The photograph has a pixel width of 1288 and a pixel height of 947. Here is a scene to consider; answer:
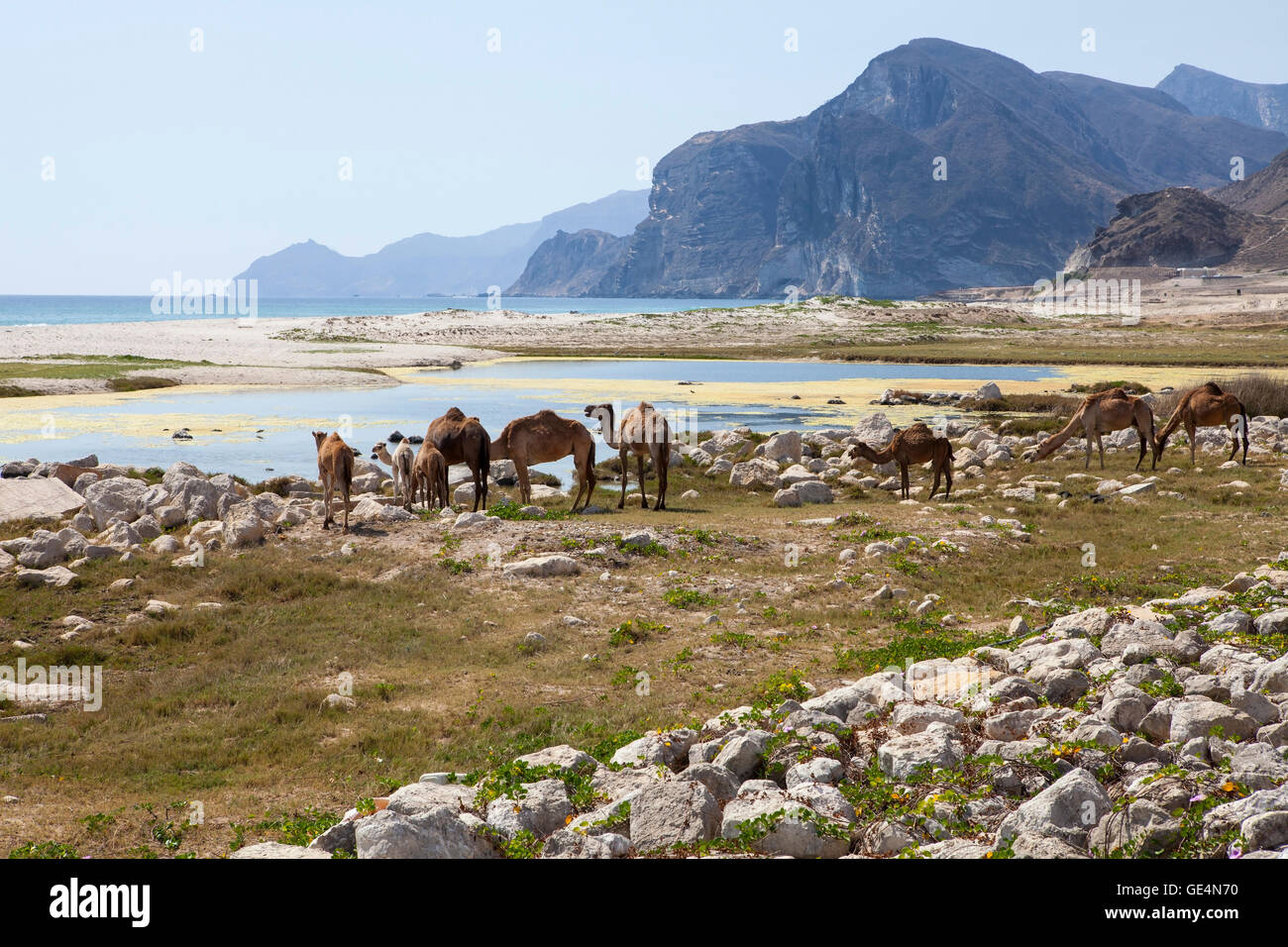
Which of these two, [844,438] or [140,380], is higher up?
[140,380]

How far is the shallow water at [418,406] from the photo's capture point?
101ft

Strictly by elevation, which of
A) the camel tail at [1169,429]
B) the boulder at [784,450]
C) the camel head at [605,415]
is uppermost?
the camel head at [605,415]

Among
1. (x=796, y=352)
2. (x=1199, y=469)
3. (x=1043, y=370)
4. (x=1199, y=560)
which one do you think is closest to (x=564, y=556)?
(x=1199, y=560)

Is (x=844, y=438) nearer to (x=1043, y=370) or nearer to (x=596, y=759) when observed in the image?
(x=596, y=759)

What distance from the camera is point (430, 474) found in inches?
806

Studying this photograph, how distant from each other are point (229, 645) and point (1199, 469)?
23.3m

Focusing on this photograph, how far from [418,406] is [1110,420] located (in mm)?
27720

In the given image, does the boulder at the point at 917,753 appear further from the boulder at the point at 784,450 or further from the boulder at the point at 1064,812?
the boulder at the point at 784,450

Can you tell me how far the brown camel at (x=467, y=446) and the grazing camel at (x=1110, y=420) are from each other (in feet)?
52.4

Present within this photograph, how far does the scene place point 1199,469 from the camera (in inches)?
988

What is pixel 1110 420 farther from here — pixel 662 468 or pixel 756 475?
pixel 662 468

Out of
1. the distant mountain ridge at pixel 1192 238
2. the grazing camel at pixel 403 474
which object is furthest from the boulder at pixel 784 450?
the distant mountain ridge at pixel 1192 238

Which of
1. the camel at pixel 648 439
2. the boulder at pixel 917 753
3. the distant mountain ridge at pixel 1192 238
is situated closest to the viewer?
the boulder at pixel 917 753

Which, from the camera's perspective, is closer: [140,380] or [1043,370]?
[140,380]
